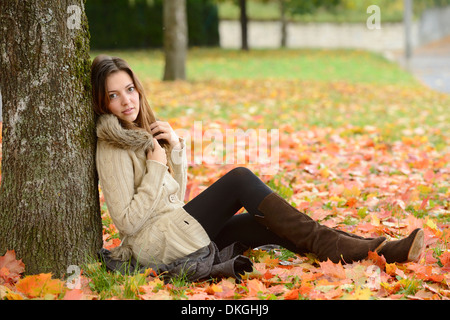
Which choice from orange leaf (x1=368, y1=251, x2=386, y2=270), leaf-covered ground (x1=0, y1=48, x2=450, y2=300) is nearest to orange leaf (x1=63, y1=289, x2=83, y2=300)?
leaf-covered ground (x1=0, y1=48, x2=450, y2=300)

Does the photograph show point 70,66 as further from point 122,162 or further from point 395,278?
point 395,278

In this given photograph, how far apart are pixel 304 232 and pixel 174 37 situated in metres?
9.56

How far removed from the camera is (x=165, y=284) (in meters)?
2.75

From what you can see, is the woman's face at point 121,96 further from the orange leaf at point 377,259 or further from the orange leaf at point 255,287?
the orange leaf at point 377,259

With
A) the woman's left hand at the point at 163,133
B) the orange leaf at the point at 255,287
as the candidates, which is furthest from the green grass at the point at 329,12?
the orange leaf at the point at 255,287

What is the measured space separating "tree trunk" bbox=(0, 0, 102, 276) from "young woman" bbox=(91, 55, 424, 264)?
0.15 meters

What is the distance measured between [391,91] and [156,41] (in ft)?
48.5

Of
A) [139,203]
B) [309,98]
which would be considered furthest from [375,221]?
[309,98]

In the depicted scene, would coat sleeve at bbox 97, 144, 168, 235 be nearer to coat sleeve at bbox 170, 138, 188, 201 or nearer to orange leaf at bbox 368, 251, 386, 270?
coat sleeve at bbox 170, 138, 188, 201

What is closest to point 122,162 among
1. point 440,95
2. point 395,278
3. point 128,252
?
point 128,252

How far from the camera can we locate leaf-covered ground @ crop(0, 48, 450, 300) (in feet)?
8.64

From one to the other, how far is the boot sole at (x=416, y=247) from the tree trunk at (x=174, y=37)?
377 inches

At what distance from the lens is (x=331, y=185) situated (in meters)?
4.58

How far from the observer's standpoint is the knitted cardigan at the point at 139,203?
9.27 ft
